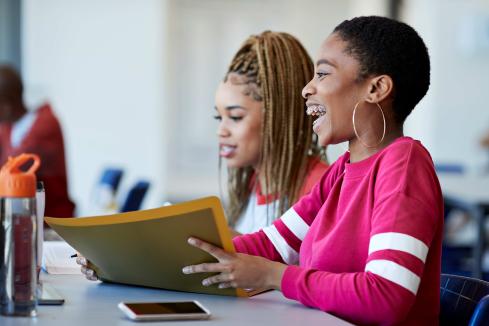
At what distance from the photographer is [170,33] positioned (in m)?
7.83

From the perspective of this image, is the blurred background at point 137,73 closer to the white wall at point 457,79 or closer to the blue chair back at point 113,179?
the white wall at point 457,79

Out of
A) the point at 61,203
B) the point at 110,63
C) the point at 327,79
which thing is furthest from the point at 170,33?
the point at 327,79

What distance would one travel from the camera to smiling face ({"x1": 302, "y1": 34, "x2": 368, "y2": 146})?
1.46 metres

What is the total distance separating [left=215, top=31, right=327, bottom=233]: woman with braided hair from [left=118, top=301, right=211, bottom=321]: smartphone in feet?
3.02

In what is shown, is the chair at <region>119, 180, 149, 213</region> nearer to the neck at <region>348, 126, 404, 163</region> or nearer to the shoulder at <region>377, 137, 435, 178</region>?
the neck at <region>348, 126, 404, 163</region>

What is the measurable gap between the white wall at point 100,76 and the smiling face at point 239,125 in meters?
4.53

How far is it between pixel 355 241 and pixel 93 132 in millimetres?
5697

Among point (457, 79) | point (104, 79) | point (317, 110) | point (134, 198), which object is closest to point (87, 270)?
point (317, 110)

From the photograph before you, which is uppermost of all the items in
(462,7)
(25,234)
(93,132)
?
(462,7)

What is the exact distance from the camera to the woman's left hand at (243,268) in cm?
136

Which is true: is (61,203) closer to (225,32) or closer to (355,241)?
(355,241)

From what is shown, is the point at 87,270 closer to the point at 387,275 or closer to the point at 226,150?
the point at 387,275

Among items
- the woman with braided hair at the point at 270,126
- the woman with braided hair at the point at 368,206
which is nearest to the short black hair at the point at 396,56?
the woman with braided hair at the point at 368,206

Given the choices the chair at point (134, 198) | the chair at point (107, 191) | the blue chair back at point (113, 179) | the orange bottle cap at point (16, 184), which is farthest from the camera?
the blue chair back at point (113, 179)
